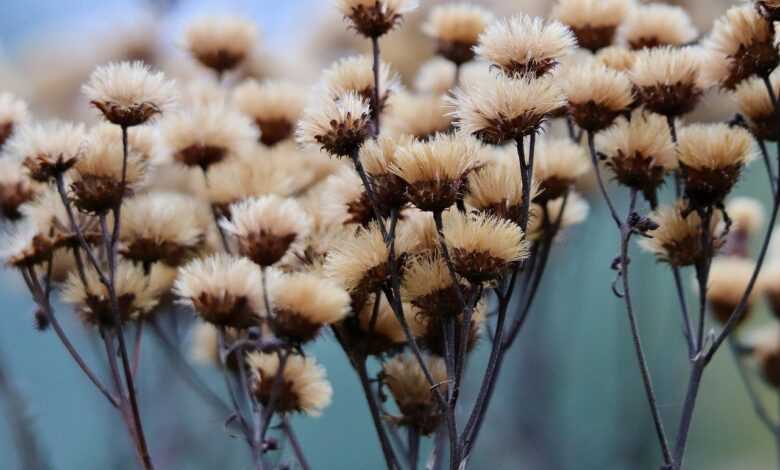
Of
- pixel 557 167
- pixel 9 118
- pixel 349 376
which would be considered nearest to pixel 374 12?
pixel 557 167

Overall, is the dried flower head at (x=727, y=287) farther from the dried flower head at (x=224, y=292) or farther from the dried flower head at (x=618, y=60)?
the dried flower head at (x=224, y=292)

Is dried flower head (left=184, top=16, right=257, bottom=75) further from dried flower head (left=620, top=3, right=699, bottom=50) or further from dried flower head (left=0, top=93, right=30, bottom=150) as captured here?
dried flower head (left=620, top=3, right=699, bottom=50)

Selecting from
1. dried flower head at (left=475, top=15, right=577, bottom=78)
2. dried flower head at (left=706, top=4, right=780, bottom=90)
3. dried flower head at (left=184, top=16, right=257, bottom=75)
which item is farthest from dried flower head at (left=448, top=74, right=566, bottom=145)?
dried flower head at (left=184, top=16, right=257, bottom=75)

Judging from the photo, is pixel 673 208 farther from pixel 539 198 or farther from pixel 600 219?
pixel 600 219

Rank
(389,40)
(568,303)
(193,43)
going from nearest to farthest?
1. (193,43)
2. (389,40)
3. (568,303)

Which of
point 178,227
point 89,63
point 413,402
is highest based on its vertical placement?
point 89,63

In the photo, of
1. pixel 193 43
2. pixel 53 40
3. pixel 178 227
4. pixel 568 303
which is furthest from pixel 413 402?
pixel 568 303

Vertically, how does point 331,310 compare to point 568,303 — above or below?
below
